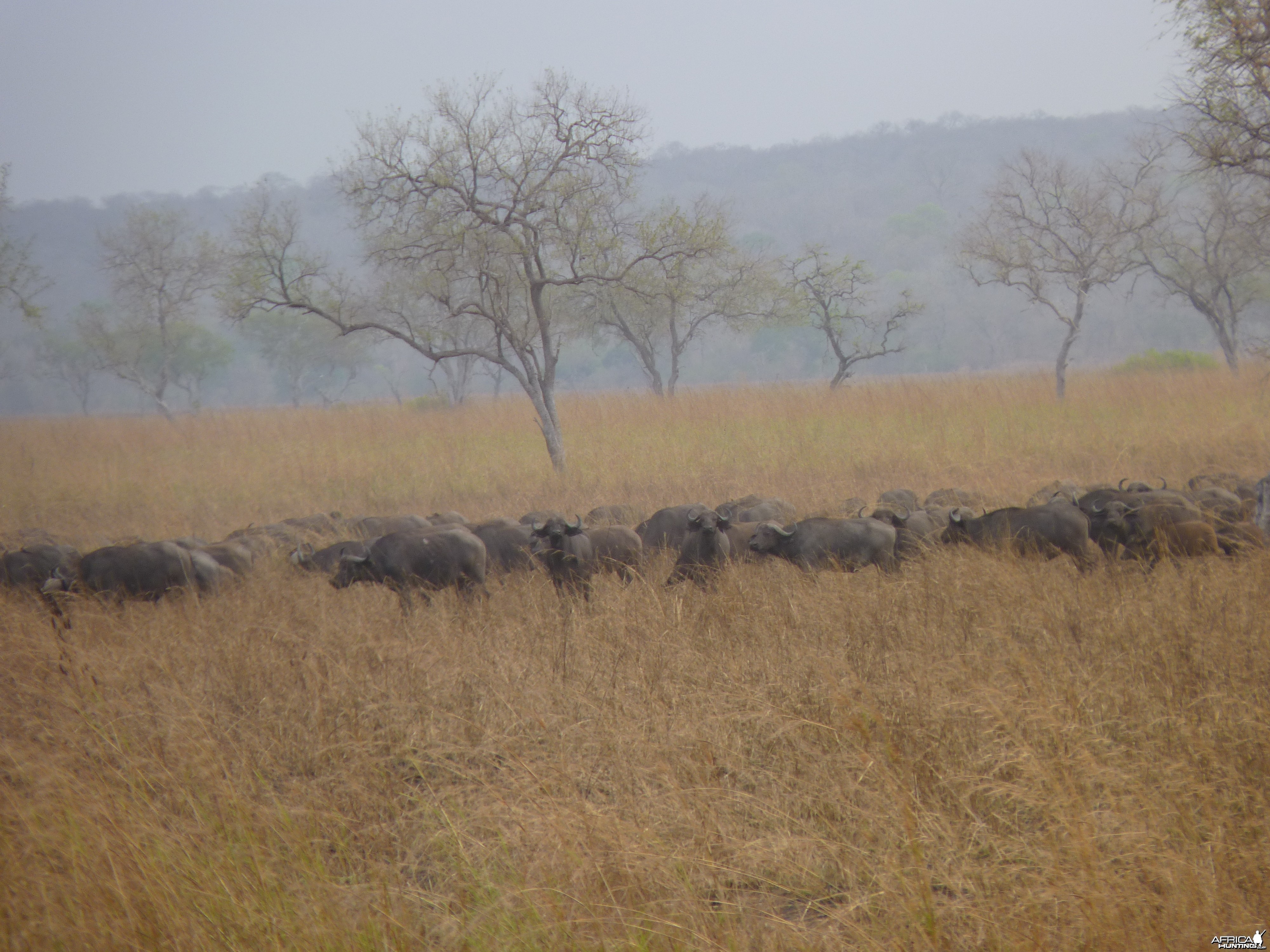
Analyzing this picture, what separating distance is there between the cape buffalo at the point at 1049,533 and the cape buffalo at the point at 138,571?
7.07 m

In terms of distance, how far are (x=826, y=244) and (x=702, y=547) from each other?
6558 cm

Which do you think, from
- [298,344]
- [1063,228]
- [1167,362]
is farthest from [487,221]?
[298,344]

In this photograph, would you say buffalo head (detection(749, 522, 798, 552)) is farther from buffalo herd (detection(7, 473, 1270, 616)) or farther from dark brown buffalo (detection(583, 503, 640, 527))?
dark brown buffalo (detection(583, 503, 640, 527))

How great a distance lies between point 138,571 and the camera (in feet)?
24.7

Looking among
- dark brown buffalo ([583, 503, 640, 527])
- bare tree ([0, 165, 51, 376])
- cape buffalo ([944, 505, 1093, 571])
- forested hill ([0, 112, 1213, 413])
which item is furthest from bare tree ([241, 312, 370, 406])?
cape buffalo ([944, 505, 1093, 571])

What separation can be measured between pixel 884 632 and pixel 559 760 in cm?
240

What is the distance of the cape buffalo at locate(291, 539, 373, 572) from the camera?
8164mm

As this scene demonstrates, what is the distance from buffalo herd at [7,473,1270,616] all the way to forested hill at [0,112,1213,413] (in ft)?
41.5

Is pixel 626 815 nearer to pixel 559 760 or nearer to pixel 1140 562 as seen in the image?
pixel 559 760

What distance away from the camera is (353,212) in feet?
55.0

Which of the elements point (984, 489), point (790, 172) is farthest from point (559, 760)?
point (790, 172)

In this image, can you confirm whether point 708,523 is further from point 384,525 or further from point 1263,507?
point 1263,507

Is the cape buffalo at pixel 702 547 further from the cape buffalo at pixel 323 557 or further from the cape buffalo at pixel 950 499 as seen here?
the cape buffalo at pixel 323 557

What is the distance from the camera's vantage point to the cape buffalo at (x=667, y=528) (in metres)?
8.53
